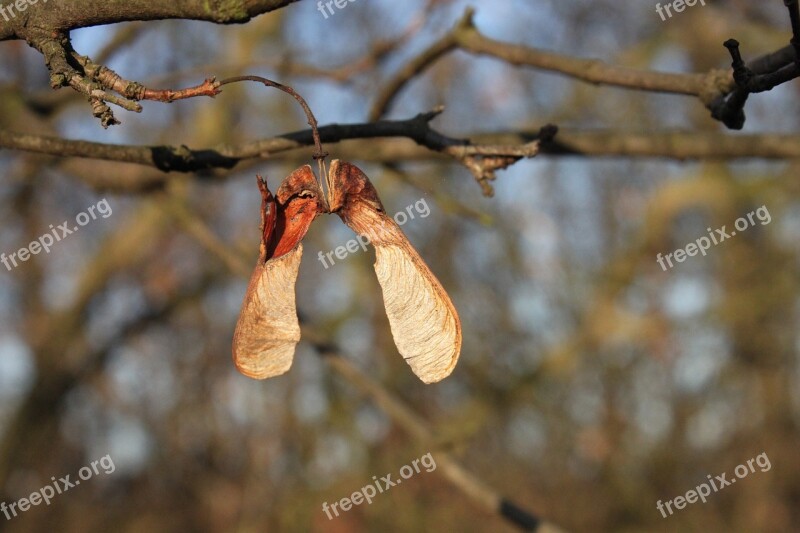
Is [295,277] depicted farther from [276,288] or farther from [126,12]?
[126,12]

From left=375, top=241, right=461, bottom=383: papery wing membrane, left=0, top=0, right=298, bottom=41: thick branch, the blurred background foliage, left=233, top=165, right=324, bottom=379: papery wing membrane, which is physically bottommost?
left=375, top=241, right=461, bottom=383: papery wing membrane

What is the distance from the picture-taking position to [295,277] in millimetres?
1488

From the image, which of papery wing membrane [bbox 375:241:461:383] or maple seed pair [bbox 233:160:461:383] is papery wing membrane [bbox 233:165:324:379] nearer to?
maple seed pair [bbox 233:160:461:383]

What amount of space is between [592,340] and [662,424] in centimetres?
275

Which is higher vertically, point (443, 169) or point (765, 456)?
point (443, 169)

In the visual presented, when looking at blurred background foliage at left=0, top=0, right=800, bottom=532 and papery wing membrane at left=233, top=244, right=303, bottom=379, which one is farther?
blurred background foliage at left=0, top=0, right=800, bottom=532

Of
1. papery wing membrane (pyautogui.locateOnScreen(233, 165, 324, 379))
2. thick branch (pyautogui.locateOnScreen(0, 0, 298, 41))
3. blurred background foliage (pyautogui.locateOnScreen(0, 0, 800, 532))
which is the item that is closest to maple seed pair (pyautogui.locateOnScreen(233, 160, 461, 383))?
papery wing membrane (pyautogui.locateOnScreen(233, 165, 324, 379))

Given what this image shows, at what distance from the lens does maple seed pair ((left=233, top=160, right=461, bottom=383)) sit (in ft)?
4.65

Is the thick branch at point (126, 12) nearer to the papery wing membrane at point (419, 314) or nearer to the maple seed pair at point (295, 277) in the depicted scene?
the maple seed pair at point (295, 277)

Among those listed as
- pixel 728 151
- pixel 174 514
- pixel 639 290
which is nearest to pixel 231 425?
pixel 174 514

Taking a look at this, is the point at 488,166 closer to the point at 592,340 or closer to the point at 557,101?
the point at 592,340

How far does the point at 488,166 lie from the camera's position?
195 cm

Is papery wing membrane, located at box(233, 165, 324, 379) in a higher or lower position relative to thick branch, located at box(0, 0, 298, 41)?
lower

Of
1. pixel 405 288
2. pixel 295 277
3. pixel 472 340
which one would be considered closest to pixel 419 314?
pixel 405 288
